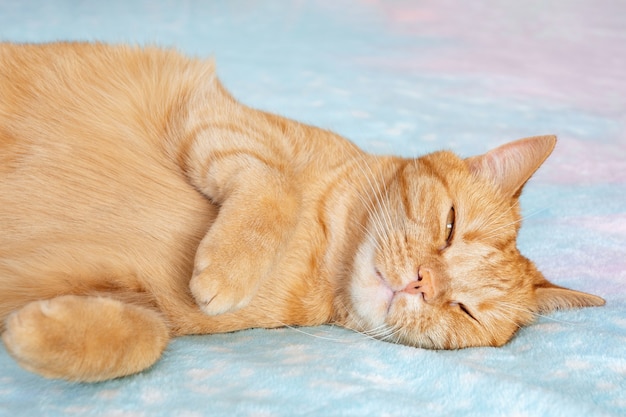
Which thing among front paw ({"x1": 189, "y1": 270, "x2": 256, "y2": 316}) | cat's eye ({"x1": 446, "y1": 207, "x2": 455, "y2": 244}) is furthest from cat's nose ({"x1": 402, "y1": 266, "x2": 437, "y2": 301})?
front paw ({"x1": 189, "y1": 270, "x2": 256, "y2": 316})

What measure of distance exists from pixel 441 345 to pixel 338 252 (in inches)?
14.2

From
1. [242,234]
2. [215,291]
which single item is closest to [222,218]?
[242,234]

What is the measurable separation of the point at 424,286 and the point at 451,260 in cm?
14

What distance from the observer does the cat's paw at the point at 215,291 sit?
1575 mm

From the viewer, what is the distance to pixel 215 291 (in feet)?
5.17

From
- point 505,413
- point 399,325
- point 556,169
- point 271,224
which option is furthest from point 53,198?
point 556,169

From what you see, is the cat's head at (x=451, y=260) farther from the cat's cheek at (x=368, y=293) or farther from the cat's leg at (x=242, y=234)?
the cat's leg at (x=242, y=234)

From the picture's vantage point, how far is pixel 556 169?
10.8 feet

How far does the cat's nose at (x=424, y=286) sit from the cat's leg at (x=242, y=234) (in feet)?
1.05

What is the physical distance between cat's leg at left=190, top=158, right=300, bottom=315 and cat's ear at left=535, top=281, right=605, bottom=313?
71 cm

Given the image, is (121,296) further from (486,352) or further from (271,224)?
(486,352)

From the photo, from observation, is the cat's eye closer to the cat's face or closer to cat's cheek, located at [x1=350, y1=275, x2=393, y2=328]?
the cat's face

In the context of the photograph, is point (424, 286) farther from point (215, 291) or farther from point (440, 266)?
point (215, 291)

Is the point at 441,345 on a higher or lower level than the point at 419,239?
lower
